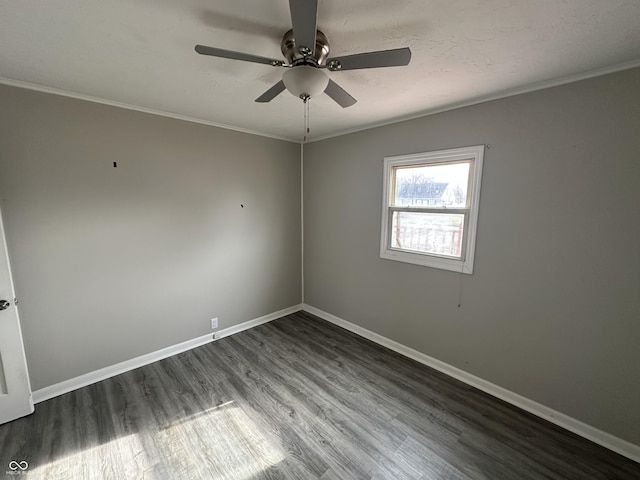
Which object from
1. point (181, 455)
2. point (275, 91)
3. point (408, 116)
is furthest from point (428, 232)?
point (181, 455)

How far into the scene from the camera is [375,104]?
→ 90.1 inches

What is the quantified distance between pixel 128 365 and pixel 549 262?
3.81m

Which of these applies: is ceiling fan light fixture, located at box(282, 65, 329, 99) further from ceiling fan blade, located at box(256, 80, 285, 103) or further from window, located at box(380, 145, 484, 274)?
window, located at box(380, 145, 484, 274)

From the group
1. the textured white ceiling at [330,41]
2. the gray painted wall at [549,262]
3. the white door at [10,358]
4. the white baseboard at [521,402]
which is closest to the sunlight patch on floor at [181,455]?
the white door at [10,358]

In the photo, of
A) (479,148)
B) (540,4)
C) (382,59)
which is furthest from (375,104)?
(540,4)

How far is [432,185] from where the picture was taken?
8.39 feet

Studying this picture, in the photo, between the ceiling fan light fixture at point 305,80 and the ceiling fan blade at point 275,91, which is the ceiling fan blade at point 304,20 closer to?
the ceiling fan light fixture at point 305,80

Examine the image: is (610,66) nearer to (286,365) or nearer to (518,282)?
(518,282)

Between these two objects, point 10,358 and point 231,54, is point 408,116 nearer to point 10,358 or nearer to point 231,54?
point 231,54

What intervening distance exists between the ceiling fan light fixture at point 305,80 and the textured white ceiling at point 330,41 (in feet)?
0.69

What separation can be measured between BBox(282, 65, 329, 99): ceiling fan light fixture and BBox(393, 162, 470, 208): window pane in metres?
1.58

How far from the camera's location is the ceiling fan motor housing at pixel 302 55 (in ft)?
4.26

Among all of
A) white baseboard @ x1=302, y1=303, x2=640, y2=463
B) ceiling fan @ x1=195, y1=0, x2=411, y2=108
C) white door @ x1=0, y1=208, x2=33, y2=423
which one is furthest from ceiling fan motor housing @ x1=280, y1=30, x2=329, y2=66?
white baseboard @ x1=302, y1=303, x2=640, y2=463

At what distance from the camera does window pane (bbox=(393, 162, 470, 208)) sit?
7.79 ft
